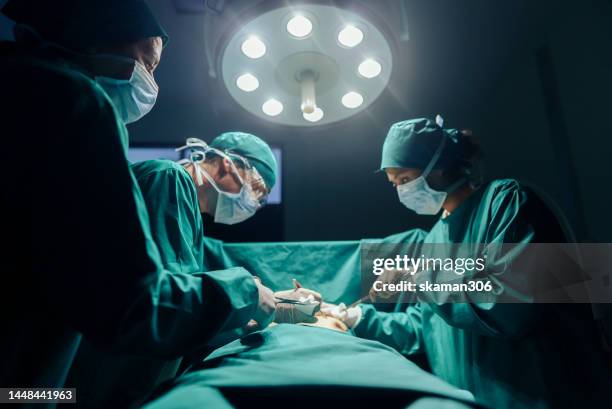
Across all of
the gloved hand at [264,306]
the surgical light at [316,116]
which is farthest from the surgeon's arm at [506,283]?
the surgical light at [316,116]

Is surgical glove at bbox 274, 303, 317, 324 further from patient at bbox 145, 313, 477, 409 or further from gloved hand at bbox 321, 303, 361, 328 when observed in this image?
patient at bbox 145, 313, 477, 409

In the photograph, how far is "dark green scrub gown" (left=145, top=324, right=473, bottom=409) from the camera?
75 cm

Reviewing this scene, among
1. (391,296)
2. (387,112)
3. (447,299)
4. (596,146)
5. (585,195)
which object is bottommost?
(391,296)

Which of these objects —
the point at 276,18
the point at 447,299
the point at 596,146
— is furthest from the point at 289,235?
the point at 596,146

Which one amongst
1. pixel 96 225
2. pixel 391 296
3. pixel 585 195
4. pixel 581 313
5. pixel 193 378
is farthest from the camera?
pixel 585 195

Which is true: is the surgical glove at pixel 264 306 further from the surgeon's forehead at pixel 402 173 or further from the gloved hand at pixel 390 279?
the surgeon's forehead at pixel 402 173

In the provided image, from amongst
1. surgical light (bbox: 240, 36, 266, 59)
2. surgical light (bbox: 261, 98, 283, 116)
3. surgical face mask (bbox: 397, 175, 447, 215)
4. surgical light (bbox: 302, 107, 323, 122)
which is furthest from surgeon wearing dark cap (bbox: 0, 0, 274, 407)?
surgical face mask (bbox: 397, 175, 447, 215)

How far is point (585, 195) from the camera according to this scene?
6.80ft

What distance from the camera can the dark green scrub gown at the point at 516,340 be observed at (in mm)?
1276

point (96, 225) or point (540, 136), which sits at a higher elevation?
point (540, 136)

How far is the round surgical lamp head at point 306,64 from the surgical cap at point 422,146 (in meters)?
0.34

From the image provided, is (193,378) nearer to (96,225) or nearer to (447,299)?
(96,225)

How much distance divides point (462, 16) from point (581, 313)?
4.90ft

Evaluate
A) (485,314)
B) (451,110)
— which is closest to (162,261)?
(485,314)
